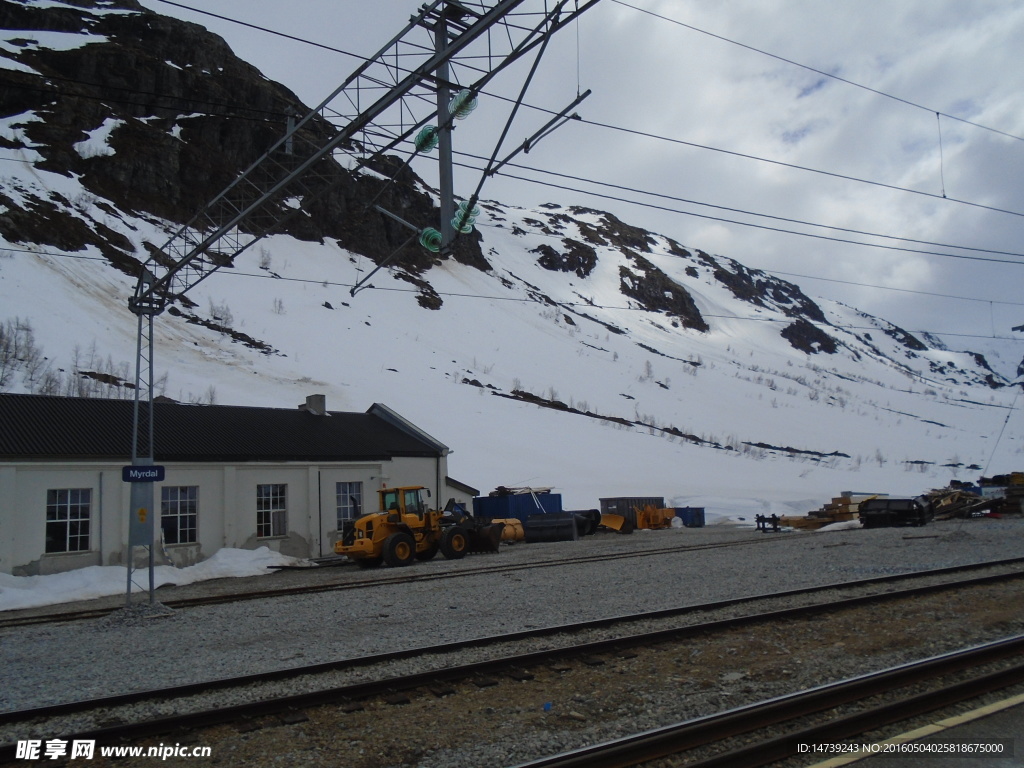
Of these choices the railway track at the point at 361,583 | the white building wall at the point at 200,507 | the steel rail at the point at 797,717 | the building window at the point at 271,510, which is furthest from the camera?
the building window at the point at 271,510

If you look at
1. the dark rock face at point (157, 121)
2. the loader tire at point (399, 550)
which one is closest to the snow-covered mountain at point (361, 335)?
the dark rock face at point (157, 121)

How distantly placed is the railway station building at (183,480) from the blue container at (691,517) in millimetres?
16747

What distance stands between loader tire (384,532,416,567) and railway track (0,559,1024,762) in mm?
12770

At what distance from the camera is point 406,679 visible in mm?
8242

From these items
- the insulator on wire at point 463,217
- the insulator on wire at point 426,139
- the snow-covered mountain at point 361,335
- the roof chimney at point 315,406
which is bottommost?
the roof chimney at point 315,406

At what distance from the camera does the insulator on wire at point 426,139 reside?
12.6m

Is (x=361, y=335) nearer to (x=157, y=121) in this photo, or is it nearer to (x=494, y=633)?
(x=157, y=121)

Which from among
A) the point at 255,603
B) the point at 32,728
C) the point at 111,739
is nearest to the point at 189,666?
the point at 32,728

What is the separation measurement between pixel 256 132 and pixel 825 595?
99763mm

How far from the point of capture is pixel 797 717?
271 inches

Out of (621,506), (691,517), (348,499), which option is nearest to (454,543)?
(348,499)

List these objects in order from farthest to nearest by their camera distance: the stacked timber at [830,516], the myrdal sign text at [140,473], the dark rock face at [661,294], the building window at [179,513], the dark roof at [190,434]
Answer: the dark rock face at [661,294]
the stacked timber at [830,516]
the building window at [179,513]
the dark roof at [190,434]
the myrdal sign text at [140,473]

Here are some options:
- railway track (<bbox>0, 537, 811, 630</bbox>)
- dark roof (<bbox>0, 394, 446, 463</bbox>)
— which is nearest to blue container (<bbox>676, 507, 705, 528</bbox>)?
dark roof (<bbox>0, 394, 446, 463</bbox>)

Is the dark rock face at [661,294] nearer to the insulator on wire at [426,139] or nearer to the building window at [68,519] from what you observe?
the building window at [68,519]
